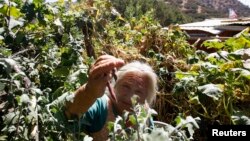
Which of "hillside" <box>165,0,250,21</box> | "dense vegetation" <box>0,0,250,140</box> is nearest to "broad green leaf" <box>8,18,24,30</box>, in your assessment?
"dense vegetation" <box>0,0,250,140</box>

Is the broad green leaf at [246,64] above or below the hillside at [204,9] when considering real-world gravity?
above

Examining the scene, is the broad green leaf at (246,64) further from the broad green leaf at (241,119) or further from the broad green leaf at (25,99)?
the broad green leaf at (25,99)

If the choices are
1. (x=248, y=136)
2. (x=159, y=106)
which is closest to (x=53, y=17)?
(x=159, y=106)

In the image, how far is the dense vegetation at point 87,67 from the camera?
1410 mm

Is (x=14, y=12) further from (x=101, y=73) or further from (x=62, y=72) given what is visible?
(x=101, y=73)

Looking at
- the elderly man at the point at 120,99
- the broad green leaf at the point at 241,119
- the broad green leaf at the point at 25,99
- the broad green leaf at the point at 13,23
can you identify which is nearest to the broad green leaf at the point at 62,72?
the elderly man at the point at 120,99

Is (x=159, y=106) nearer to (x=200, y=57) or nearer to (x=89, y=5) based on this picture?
(x=200, y=57)

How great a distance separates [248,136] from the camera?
78.1 inches

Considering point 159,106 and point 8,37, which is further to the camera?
point 159,106

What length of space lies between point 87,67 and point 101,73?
Answer: 0.85 meters

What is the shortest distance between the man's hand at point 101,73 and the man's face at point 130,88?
0.56m

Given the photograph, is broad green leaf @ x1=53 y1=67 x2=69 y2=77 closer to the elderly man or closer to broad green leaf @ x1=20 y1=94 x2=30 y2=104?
the elderly man

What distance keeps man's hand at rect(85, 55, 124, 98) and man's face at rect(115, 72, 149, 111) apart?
563mm

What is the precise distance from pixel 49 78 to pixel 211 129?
3.00 feet
